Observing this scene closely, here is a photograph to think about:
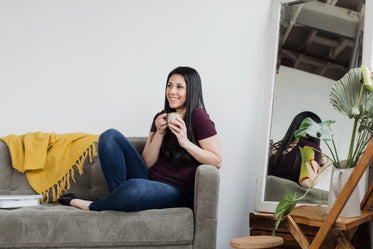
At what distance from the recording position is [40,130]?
3.07 m

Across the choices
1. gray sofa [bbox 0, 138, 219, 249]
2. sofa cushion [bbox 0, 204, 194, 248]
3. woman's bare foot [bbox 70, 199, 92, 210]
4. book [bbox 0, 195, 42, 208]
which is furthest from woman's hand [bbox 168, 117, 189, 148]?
book [bbox 0, 195, 42, 208]

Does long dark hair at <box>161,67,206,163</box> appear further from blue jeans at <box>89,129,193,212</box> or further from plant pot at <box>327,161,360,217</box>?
plant pot at <box>327,161,360,217</box>

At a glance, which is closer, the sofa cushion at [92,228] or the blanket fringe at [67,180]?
the sofa cushion at [92,228]

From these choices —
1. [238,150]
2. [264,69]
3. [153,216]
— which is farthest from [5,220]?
[264,69]

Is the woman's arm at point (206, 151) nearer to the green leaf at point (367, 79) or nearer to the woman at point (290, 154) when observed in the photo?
the woman at point (290, 154)

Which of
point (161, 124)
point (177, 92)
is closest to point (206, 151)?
point (161, 124)

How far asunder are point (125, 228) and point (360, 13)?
1.84 m

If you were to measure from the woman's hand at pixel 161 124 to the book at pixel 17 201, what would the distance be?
2.56 ft

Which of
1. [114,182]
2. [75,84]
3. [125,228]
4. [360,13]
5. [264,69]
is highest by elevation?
[360,13]

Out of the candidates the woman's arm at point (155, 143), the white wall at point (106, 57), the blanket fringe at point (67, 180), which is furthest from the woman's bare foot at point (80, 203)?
the white wall at point (106, 57)

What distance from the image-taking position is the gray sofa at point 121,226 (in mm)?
1999

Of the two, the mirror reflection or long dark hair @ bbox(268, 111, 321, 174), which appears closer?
the mirror reflection

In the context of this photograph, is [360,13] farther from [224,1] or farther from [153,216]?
[153,216]

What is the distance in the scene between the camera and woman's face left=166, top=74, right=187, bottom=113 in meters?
2.44
